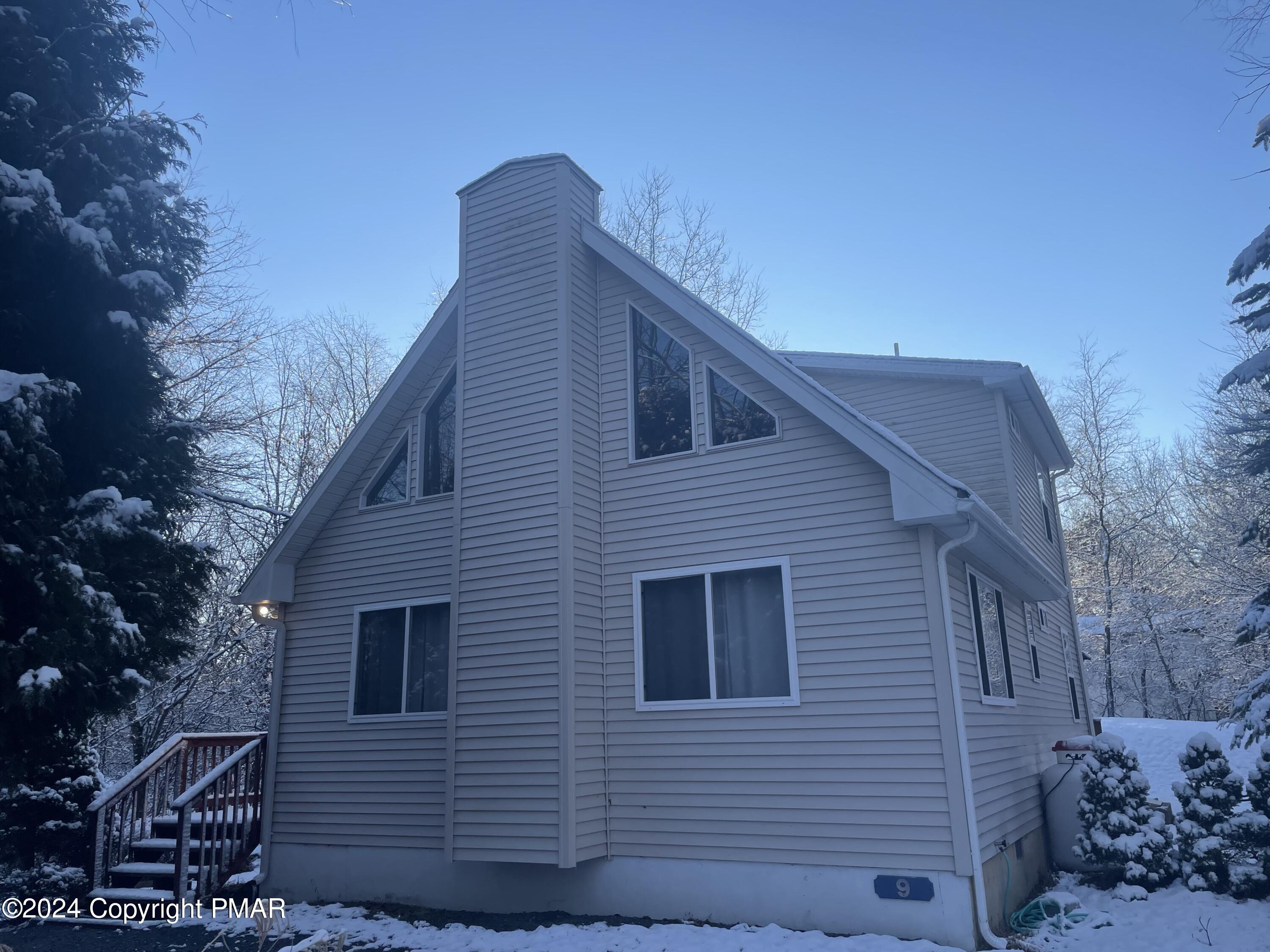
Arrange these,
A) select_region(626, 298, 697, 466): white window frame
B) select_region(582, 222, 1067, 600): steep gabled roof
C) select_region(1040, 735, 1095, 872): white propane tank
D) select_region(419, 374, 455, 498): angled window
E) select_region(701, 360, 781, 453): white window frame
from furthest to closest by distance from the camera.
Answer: select_region(419, 374, 455, 498): angled window → select_region(1040, 735, 1095, 872): white propane tank → select_region(626, 298, 697, 466): white window frame → select_region(701, 360, 781, 453): white window frame → select_region(582, 222, 1067, 600): steep gabled roof

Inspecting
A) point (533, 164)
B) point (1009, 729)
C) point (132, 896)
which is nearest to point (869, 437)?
point (1009, 729)

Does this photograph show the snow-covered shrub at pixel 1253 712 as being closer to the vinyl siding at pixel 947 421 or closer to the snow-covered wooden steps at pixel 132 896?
the vinyl siding at pixel 947 421

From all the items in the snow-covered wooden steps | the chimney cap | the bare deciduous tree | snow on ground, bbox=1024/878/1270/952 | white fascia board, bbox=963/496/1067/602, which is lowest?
snow on ground, bbox=1024/878/1270/952

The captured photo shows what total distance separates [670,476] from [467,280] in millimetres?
3187

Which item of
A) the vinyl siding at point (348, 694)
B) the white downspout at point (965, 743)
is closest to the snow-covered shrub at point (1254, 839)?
the white downspout at point (965, 743)

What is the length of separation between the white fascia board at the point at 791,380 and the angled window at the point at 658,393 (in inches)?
15.1

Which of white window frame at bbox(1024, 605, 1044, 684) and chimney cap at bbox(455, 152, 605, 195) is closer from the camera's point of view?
chimney cap at bbox(455, 152, 605, 195)

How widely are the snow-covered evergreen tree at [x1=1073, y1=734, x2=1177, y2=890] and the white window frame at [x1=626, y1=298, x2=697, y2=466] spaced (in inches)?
205

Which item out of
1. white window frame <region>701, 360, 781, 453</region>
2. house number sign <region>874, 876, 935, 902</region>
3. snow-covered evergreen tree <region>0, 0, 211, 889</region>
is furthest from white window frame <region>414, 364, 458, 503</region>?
house number sign <region>874, 876, 935, 902</region>

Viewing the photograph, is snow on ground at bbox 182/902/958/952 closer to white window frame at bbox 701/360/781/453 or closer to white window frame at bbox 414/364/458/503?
white window frame at bbox 701/360/781/453

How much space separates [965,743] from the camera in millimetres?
6590

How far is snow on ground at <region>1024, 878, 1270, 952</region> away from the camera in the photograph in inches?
265

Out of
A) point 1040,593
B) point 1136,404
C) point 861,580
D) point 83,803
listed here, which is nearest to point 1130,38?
point 861,580

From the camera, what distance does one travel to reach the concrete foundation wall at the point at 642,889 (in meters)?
6.48
